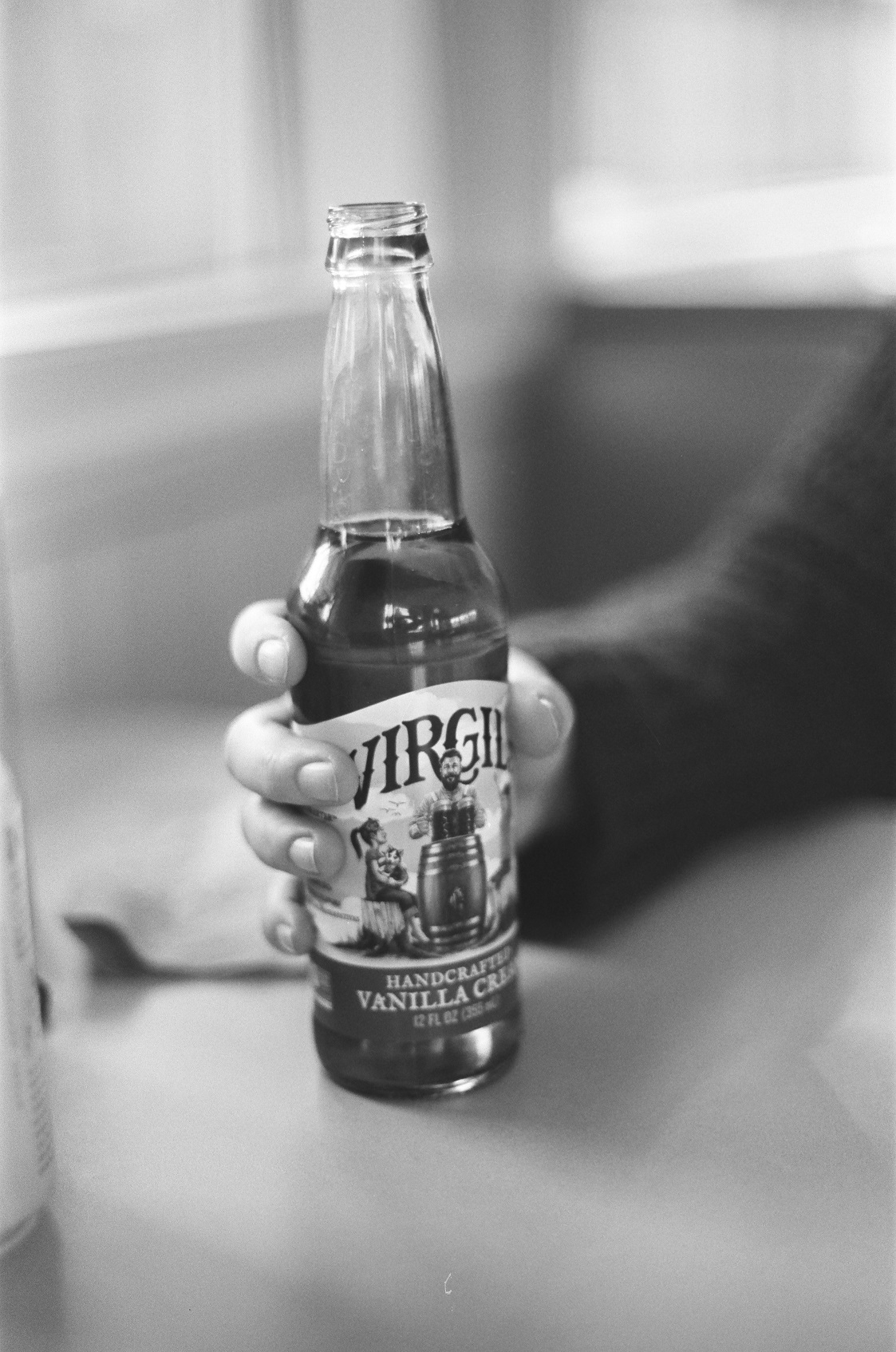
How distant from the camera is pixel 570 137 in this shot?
169 centimetres

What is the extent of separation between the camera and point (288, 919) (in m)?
0.51

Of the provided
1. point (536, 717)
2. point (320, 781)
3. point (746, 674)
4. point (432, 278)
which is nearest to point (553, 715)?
point (536, 717)

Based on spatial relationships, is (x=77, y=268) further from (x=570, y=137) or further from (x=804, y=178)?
(x=804, y=178)

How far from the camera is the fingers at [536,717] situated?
1.67 ft

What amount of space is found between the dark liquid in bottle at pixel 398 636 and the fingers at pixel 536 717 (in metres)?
0.05

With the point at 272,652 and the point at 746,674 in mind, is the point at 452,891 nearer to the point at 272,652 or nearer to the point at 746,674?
the point at 272,652

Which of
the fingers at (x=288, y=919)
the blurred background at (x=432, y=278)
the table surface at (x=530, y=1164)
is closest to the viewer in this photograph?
the table surface at (x=530, y=1164)

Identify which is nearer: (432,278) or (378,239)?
(378,239)

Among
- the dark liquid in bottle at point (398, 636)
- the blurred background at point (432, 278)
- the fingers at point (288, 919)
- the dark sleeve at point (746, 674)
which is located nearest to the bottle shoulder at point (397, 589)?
the dark liquid in bottle at point (398, 636)

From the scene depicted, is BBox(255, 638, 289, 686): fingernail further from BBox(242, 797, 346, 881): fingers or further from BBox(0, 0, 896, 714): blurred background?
BBox(0, 0, 896, 714): blurred background

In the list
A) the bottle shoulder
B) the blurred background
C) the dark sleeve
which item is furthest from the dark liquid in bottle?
the blurred background

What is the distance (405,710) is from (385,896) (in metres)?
0.06

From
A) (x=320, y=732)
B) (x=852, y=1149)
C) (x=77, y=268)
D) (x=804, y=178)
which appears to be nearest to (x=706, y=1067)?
(x=852, y=1149)

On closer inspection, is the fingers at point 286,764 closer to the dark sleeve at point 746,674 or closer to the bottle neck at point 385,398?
the bottle neck at point 385,398
